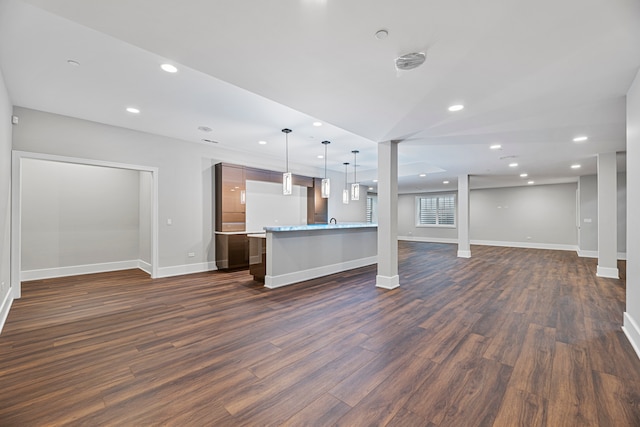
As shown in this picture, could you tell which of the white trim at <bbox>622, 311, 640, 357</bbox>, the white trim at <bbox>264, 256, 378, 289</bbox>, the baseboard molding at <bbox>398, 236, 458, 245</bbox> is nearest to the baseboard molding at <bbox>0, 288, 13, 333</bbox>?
the white trim at <bbox>264, 256, 378, 289</bbox>

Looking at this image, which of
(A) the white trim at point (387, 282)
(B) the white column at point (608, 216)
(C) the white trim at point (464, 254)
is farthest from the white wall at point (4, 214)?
(B) the white column at point (608, 216)

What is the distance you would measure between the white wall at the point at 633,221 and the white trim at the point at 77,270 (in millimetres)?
7761

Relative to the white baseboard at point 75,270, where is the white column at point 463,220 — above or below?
above

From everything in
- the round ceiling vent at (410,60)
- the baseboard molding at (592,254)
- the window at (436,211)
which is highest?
the round ceiling vent at (410,60)

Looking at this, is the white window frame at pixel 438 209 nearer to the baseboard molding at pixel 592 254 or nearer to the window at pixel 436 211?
the window at pixel 436 211

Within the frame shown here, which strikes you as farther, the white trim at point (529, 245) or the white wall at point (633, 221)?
the white trim at point (529, 245)

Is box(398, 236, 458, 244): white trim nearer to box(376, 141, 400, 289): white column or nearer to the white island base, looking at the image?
the white island base

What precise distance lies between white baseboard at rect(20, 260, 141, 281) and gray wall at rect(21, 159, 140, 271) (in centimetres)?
7

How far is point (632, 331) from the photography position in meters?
2.61

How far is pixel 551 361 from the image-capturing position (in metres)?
2.29

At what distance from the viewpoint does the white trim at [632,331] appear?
244 cm

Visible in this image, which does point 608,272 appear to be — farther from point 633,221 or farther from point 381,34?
point 381,34

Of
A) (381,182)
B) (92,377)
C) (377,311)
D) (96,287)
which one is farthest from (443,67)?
(96,287)

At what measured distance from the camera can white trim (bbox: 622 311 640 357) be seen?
244 centimetres
